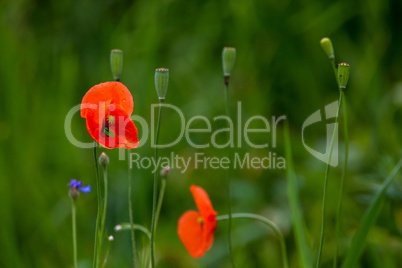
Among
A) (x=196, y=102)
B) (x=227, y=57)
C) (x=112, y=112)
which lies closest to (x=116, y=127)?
(x=112, y=112)

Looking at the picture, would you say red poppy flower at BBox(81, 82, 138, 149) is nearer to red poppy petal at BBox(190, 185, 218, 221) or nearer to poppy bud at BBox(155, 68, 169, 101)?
poppy bud at BBox(155, 68, 169, 101)

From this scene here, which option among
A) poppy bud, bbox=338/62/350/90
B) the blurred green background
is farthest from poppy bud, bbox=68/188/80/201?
the blurred green background

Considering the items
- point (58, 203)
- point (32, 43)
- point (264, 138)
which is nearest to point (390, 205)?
point (264, 138)

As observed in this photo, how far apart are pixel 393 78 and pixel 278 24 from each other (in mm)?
413

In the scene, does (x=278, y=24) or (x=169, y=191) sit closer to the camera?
(x=169, y=191)

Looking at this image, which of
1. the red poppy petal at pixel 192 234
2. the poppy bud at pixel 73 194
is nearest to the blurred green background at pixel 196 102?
the red poppy petal at pixel 192 234

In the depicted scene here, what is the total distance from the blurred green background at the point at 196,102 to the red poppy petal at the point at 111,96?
0.54 m

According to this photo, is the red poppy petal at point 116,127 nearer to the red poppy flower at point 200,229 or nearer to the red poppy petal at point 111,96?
the red poppy petal at point 111,96

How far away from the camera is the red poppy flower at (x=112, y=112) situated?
602 mm

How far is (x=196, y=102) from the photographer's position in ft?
5.47

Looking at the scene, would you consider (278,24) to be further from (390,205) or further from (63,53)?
(390,205)

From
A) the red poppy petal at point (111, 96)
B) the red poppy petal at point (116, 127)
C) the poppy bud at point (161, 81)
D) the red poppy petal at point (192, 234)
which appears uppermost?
the poppy bud at point (161, 81)

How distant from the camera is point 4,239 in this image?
3.98ft

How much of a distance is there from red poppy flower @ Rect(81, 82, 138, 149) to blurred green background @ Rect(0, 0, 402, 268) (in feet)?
1.74
